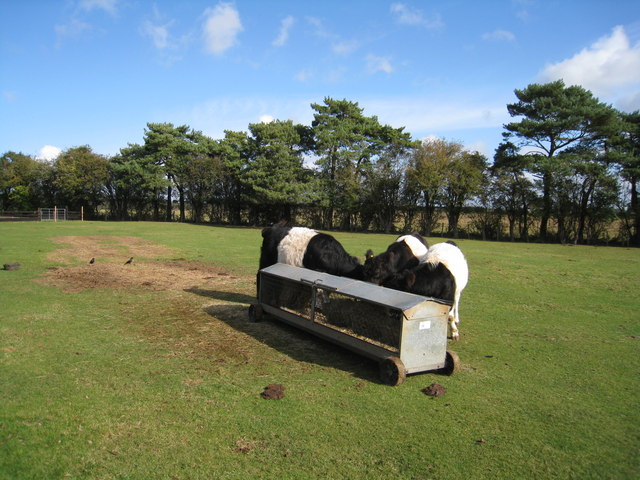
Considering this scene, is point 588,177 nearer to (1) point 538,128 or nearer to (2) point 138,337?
(1) point 538,128

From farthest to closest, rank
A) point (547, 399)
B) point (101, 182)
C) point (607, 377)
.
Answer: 1. point (101, 182)
2. point (607, 377)
3. point (547, 399)

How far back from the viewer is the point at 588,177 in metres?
29.0

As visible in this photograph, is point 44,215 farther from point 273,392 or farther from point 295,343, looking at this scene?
point 273,392

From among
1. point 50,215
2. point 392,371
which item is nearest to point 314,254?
point 392,371

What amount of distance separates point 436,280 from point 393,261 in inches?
42.7

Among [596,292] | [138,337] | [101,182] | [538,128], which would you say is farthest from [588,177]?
[101,182]

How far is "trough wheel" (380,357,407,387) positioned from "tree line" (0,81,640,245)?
2806 centimetres

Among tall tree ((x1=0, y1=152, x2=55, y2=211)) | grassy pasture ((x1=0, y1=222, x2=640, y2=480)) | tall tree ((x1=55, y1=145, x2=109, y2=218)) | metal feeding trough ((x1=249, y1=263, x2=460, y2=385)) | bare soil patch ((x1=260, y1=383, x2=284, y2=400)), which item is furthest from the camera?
tall tree ((x1=0, y1=152, x2=55, y2=211))

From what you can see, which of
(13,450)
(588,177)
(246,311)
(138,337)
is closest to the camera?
(13,450)

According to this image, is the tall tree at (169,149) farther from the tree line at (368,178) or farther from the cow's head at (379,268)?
the cow's head at (379,268)

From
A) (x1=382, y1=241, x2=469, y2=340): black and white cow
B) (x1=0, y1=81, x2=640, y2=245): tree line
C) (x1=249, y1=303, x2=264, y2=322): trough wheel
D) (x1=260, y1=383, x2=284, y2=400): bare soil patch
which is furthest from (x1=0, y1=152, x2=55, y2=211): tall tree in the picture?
(x1=260, y1=383, x2=284, y2=400): bare soil patch

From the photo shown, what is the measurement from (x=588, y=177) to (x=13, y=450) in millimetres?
32901

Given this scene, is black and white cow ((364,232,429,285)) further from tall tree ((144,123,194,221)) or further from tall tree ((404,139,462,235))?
tall tree ((144,123,194,221))

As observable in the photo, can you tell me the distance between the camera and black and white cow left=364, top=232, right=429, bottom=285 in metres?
7.38
